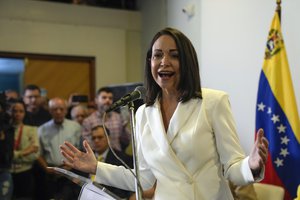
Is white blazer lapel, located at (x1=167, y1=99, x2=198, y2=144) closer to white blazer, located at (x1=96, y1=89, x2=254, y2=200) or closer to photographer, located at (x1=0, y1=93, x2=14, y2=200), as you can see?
white blazer, located at (x1=96, y1=89, x2=254, y2=200)

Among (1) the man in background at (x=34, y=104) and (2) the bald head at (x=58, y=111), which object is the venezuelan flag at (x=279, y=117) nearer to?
(2) the bald head at (x=58, y=111)

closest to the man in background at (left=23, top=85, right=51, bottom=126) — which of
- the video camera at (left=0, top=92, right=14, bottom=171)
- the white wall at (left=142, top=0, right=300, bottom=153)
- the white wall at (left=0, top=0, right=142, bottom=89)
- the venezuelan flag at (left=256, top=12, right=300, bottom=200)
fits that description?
the video camera at (left=0, top=92, right=14, bottom=171)

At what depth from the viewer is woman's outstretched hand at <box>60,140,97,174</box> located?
1554 mm

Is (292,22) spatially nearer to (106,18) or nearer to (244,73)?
(244,73)

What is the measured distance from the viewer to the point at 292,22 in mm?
3020

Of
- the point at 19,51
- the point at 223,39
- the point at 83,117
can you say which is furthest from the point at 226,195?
the point at 19,51

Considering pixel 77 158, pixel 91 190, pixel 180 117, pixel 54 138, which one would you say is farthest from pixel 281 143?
pixel 54 138

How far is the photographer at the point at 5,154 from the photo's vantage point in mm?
3500

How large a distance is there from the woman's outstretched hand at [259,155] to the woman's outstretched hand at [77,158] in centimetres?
63

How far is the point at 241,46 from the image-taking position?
11.7 ft

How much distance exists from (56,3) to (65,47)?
0.63 metres

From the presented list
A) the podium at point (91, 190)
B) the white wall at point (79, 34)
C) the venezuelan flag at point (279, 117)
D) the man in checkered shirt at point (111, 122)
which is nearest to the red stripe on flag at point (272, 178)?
the venezuelan flag at point (279, 117)

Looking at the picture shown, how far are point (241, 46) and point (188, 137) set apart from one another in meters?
2.36

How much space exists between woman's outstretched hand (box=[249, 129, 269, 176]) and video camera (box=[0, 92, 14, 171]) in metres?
2.76
